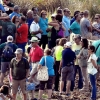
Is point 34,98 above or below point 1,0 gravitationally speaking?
below

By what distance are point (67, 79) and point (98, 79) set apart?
2.29 metres

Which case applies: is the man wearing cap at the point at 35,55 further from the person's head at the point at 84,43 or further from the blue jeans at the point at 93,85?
the blue jeans at the point at 93,85

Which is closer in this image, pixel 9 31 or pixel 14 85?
pixel 14 85

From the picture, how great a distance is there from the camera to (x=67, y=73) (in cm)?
1318

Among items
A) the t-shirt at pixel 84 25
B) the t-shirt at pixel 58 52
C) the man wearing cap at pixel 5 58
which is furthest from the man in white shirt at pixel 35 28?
the man wearing cap at pixel 5 58

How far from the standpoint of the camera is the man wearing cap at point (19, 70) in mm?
12062

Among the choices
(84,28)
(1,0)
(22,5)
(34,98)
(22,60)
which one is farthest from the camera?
(22,5)

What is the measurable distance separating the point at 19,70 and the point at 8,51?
1.23m

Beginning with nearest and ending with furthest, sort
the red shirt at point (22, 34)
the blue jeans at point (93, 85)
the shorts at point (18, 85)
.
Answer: the shorts at point (18, 85) < the blue jeans at point (93, 85) < the red shirt at point (22, 34)

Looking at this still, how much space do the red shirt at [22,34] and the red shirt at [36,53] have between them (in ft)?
5.33

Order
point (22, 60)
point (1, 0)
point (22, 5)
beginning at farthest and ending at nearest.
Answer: point (22, 5), point (1, 0), point (22, 60)

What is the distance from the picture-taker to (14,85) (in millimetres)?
12234

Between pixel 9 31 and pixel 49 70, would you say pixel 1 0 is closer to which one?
pixel 9 31

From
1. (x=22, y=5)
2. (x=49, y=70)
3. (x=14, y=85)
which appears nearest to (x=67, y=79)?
(x=49, y=70)
